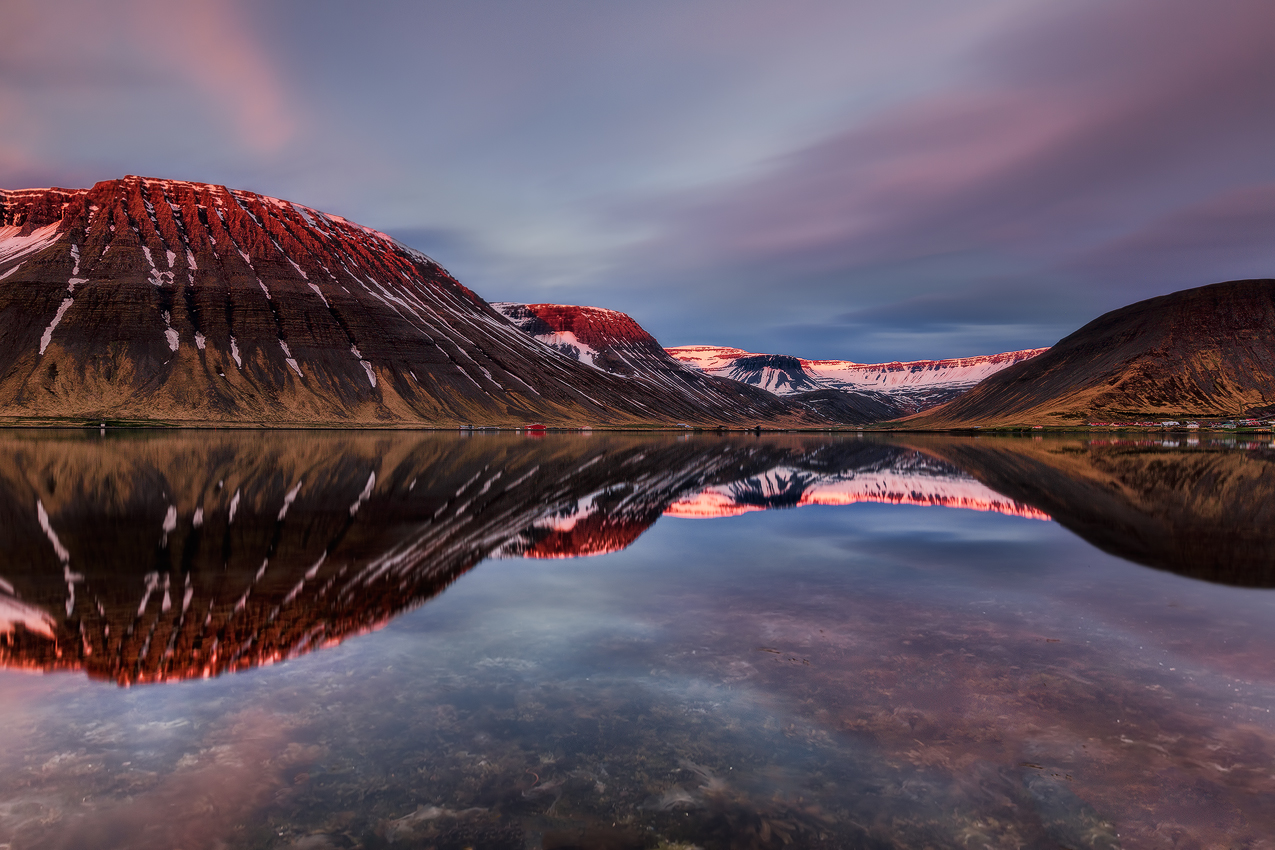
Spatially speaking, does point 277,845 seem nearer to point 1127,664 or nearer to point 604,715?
point 604,715

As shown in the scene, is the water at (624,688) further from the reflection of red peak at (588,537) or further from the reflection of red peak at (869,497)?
the reflection of red peak at (869,497)

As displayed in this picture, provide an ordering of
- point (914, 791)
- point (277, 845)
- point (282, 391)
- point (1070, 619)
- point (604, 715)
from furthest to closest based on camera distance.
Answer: point (282, 391) < point (1070, 619) < point (604, 715) < point (914, 791) < point (277, 845)

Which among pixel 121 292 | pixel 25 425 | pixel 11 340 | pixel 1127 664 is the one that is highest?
pixel 121 292

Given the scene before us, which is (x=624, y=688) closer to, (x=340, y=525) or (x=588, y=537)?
(x=588, y=537)

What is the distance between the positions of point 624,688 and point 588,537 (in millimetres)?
14846

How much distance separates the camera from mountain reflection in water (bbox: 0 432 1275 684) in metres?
13.9

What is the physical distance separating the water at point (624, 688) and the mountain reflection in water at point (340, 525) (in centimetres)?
21

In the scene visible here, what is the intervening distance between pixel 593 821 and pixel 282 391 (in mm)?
197102

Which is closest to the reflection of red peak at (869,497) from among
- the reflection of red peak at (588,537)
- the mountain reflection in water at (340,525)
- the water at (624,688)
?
the mountain reflection in water at (340,525)

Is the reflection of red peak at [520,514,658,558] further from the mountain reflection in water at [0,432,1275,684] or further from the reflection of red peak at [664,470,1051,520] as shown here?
the reflection of red peak at [664,470,1051,520]

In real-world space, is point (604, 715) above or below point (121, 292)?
below

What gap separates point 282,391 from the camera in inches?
7077

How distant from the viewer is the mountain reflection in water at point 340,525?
13.9m

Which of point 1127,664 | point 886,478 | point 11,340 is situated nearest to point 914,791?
point 1127,664
